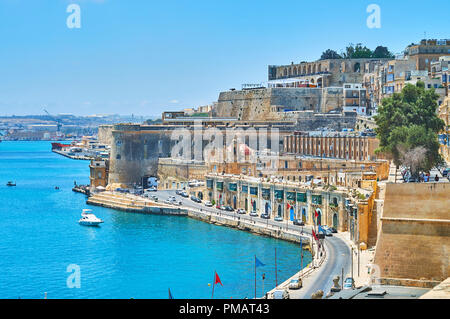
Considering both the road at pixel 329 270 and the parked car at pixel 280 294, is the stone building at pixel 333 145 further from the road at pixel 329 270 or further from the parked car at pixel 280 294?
the parked car at pixel 280 294

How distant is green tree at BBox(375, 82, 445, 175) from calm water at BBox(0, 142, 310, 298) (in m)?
7.95

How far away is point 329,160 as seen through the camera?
45.8 m

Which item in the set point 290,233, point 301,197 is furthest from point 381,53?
point 290,233

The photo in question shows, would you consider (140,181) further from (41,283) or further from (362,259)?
(362,259)

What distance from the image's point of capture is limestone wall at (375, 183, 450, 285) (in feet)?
69.8

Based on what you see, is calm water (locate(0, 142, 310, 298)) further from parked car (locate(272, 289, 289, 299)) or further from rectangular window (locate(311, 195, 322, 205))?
rectangular window (locate(311, 195, 322, 205))

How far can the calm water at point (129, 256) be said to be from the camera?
2651 centimetres

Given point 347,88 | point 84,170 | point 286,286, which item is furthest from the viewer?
point 84,170

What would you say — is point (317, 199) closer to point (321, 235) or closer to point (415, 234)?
point (321, 235)

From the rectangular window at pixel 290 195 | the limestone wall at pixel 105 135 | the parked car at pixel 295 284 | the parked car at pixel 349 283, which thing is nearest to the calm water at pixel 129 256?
the parked car at pixel 295 284

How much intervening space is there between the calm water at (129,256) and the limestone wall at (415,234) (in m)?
5.11

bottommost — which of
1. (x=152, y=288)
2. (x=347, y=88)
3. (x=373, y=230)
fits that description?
(x=152, y=288)

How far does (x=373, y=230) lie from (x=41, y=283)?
1316cm
